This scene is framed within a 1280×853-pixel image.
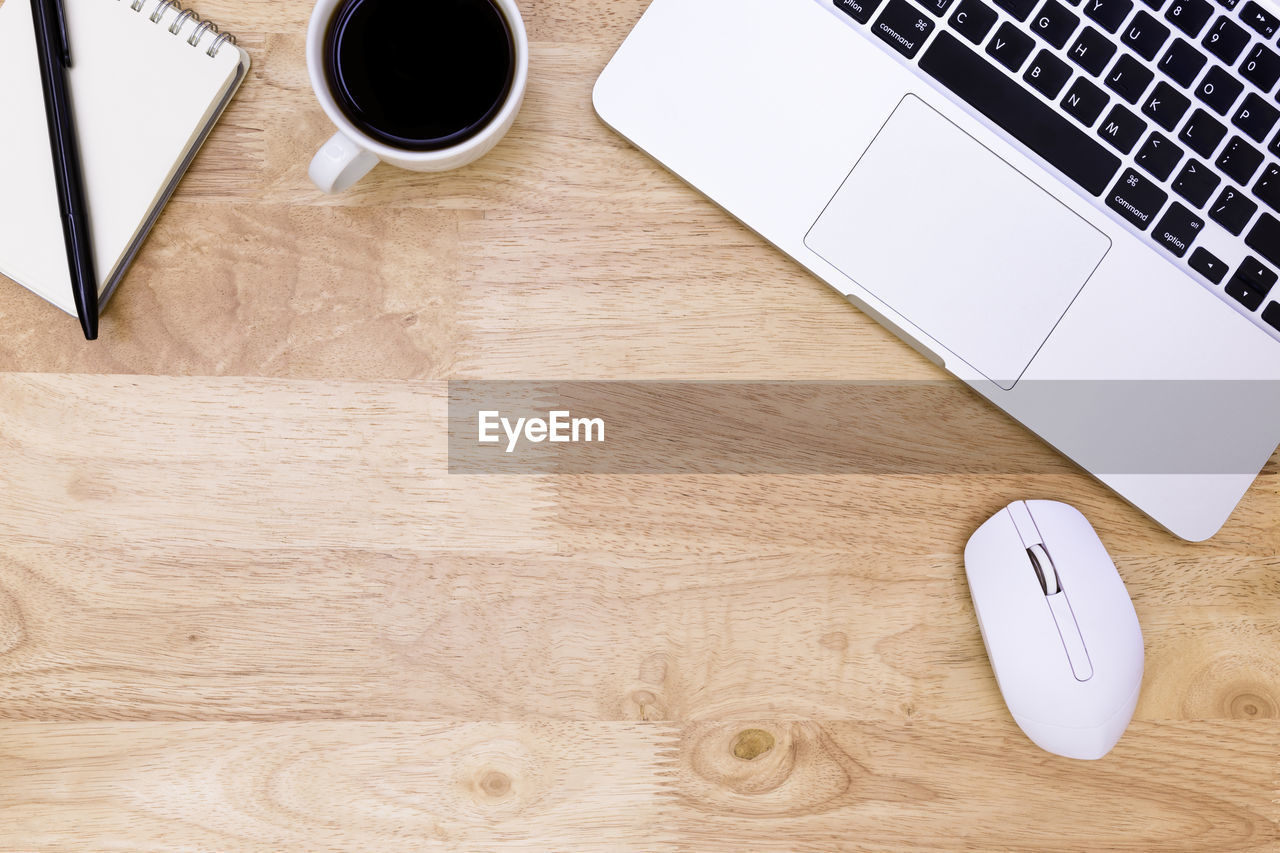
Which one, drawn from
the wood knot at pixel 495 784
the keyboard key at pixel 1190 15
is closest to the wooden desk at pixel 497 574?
the wood knot at pixel 495 784

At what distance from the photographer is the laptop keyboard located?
48 cm

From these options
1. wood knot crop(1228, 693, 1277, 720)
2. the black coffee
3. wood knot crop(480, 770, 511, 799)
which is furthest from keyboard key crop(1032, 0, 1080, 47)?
wood knot crop(480, 770, 511, 799)

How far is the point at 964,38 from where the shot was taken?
479 millimetres

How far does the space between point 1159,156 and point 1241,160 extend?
0.05m

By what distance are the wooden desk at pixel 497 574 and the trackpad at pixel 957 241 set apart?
0.04 m

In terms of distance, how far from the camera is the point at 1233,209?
18.9 inches

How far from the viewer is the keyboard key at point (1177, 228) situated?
483 mm

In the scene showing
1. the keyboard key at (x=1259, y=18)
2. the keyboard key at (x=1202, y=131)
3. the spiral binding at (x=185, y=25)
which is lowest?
the spiral binding at (x=185, y=25)

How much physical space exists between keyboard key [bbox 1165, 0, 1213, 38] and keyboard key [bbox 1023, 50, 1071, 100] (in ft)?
0.24

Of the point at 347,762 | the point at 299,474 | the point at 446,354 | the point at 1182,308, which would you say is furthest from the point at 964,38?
the point at 347,762

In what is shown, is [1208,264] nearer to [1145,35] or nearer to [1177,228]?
[1177,228]

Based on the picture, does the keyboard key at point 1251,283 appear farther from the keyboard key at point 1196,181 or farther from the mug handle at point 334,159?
the mug handle at point 334,159

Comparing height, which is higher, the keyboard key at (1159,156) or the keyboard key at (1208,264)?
the keyboard key at (1159,156)

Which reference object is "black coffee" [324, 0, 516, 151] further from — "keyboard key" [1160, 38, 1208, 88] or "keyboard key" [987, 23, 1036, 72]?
"keyboard key" [1160, 38, 1208, 88]
